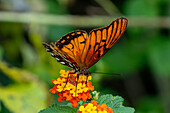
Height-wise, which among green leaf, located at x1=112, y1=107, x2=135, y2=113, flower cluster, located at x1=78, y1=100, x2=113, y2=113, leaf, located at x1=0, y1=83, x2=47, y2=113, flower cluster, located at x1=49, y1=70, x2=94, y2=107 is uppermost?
flower cluster, located at x1=49, y1=70, x2=94, y2=107

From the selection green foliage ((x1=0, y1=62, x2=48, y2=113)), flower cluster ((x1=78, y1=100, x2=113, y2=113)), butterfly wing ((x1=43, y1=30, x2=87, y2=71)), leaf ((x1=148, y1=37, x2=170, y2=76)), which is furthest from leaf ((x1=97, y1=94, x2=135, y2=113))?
leaf ((x1=148, y1=37, x2=170, y2=76))

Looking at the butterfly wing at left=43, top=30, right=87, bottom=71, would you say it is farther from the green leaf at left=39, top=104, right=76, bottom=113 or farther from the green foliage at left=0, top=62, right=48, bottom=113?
the green foliage at left=0, top=62, right=48, bottom=113

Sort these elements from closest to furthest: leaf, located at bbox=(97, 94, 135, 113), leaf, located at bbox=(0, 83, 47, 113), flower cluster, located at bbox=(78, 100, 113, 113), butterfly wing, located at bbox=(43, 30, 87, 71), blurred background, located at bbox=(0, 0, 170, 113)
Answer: flower cluster, located at bbox=(78, 100, 113, 113), leaf, located at bbox=(97, 94, 135, 113), butterfly wing, located at bbox=(43, 30, 87, 71), leaf, located at bbox=(0, 83, 47, 113), blurred background, located at bbox=(0, 0, 170, 113)

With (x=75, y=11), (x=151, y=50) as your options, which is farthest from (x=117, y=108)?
(x=75, y=11)

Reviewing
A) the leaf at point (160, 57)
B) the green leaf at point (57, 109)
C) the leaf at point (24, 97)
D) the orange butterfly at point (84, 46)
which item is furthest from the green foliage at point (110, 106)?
the leaf at point (160, 57)

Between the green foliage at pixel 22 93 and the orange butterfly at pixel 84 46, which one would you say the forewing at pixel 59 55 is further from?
the green foliage at pixel 22 93

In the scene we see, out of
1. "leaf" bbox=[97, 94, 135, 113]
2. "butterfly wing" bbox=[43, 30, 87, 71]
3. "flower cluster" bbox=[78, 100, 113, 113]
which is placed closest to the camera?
"flower cluster" bbox=[78, 100, 113, 113]
